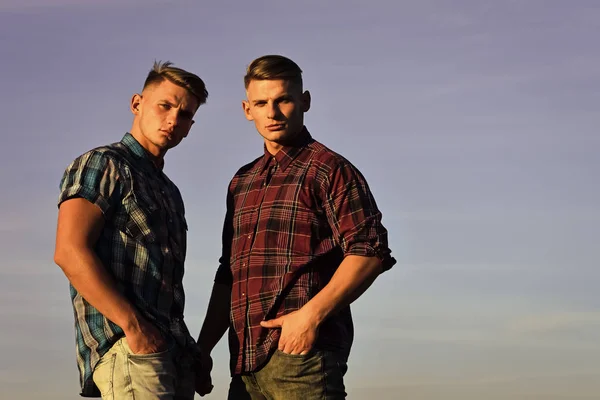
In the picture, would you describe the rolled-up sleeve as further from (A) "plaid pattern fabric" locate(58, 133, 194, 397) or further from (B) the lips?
(A) "plaid pattern fabric" locate(58, 133, 194, 397)

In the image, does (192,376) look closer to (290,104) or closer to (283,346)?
(283,346)

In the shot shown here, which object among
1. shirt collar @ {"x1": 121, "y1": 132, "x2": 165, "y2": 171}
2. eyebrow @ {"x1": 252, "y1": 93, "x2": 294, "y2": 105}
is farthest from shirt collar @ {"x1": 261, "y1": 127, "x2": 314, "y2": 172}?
shirt collar @ {"x1": 121, "y1": 132, "x2": 165, "y2": 171}

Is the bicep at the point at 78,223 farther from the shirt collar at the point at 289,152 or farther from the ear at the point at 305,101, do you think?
the ear at the point at 305,101

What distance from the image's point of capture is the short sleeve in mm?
5688

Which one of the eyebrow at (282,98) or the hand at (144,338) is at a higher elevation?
the eyebrow at (282,98)

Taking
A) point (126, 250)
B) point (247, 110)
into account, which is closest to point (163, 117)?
point (247, 110)

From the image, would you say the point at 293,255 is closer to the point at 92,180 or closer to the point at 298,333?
the point at 298,333

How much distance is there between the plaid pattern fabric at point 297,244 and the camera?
5.83 metres

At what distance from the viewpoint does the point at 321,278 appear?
5891mm

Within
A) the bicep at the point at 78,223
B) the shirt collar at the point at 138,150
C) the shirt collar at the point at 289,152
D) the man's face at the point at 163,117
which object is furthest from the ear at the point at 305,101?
the bicep at the point at 78,223

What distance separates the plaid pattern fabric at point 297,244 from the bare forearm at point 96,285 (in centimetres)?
80

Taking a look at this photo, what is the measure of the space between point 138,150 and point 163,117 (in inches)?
11.0

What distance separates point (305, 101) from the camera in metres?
6.45

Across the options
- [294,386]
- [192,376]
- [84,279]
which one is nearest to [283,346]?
[294,386]
